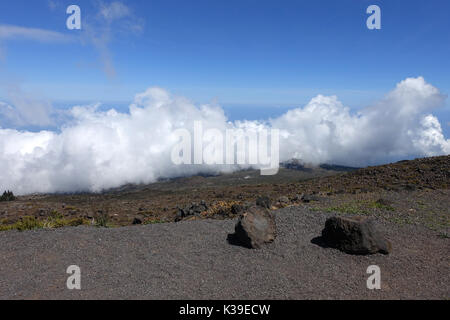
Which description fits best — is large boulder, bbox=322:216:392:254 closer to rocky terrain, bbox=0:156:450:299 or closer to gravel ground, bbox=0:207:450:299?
rocky terrain, bbox=0:156:450:299

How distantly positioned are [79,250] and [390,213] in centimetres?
1208

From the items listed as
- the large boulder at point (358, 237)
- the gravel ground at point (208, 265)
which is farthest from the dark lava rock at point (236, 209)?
the large boulder at point (358, 237)

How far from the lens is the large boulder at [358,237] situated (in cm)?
894

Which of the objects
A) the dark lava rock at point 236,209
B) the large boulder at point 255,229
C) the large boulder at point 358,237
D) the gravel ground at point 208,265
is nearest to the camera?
the gravel ground at point 208,265

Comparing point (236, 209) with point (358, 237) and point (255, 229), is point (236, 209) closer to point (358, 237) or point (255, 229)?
point (255, 229)

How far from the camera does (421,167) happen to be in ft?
84.3

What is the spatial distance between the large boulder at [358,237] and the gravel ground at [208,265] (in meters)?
0.26

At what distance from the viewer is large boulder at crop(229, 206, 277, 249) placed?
32.0 feet

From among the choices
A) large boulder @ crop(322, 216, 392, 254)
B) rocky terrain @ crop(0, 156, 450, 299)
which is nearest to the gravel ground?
rocky terrain @ crop(0, 156, 450, 299)

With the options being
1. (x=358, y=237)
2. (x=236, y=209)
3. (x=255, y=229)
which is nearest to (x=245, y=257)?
(x=255, y=229)

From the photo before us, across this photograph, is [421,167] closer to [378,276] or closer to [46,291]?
[378,276]

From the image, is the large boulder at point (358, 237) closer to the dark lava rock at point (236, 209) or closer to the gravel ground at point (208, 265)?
the gravel ground at point (208, 265)
